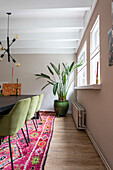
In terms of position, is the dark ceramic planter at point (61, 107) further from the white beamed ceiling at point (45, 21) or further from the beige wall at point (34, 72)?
the white beamed ceiling at point (45, 21)

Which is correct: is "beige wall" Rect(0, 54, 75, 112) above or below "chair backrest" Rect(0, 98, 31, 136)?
above

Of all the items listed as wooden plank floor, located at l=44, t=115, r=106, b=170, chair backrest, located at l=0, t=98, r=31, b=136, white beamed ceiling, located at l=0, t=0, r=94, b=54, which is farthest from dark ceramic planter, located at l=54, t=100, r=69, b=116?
chair backrest, located at l=0, t=98, r=31, b=136

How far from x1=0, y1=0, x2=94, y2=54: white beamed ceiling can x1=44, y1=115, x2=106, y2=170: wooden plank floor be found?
2400mm

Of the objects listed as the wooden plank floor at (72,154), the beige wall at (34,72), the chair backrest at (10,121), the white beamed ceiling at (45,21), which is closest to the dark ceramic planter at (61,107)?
the beige wall at (34,72)

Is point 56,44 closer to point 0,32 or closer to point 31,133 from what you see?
point 0,32

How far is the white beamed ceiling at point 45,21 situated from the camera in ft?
7.95

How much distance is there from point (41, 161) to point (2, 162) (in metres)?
0.50

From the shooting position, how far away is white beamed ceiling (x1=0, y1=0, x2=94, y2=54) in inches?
95.4

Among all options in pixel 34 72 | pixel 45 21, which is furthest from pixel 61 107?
pixel 45 21

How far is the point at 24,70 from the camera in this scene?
543 centimetres

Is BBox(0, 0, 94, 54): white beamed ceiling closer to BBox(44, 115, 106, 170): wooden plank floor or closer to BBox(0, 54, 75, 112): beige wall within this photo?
BBox(0, 54, 75, 112): beige wall

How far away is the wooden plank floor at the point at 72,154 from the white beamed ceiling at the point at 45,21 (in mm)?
2400

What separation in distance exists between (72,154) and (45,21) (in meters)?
2.92

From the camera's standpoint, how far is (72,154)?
193 cm
